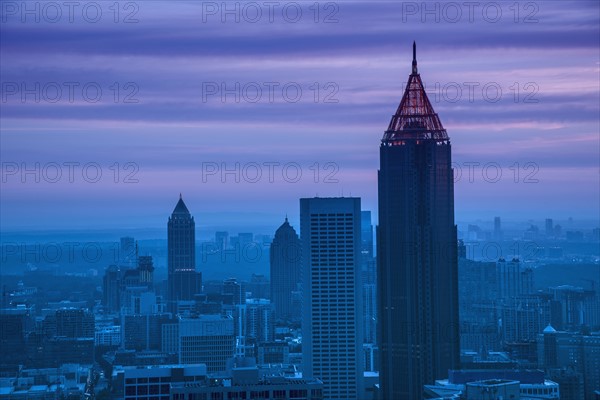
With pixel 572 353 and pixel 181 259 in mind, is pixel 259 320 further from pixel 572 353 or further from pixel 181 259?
pixel 572 353

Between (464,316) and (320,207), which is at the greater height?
(320,207)

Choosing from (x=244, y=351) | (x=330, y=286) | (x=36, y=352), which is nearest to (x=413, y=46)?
(x=330, y=286)

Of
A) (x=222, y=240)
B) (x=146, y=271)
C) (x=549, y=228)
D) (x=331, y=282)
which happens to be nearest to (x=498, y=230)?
(x=549, y=228)

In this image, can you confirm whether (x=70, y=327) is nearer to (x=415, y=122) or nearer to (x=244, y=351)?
(x=244, y=351)

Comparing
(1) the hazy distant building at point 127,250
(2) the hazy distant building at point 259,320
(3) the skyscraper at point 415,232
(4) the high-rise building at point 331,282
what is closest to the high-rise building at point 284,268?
(2) the hazy distant building at point 259,320

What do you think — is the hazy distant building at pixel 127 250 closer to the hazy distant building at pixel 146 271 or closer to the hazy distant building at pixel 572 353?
the hazy distant building at pixel 146 271

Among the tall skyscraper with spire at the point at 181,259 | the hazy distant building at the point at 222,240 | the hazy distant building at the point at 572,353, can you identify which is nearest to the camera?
the hazy distant building at the point at 572,353

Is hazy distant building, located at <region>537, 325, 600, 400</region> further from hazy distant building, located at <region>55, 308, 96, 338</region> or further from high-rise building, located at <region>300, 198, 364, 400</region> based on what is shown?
hazy distant building, located at <region>55, 308, 96, 338</region>
